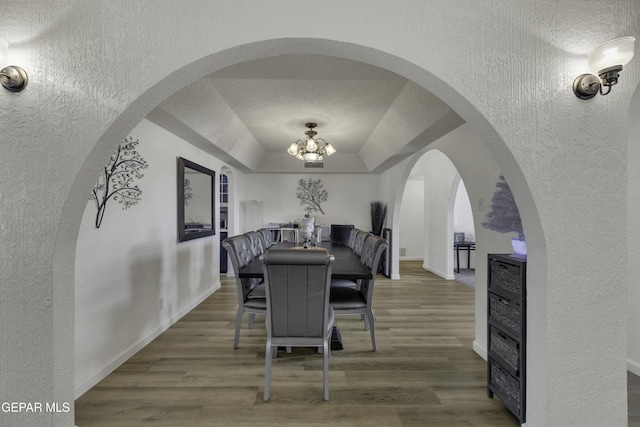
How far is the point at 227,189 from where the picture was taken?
6.09 metres

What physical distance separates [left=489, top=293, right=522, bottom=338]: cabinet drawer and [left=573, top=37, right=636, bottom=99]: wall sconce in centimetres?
115

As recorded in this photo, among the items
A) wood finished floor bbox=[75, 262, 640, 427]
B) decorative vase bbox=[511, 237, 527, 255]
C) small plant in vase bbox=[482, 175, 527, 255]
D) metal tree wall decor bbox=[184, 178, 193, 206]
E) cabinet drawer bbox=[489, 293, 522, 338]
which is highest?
metal tree wall decor bbox=[184, 178, 193, 206]

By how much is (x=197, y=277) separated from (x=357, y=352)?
8.10 feet

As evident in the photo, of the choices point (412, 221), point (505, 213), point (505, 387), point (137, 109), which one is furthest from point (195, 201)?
point (412, 221)

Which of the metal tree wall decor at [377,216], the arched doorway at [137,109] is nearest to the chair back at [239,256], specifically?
the arched doorway at [137,109]

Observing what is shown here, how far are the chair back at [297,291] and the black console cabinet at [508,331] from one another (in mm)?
1062

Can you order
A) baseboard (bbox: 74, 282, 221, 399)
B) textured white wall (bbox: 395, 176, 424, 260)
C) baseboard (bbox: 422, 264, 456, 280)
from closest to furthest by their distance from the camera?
baseboard (bbox: 74, 282, 221, 399) < baseboard (bbox: 422, 264, 456, 280) < textured white wall (bbox: 395, 176, 424, 260)

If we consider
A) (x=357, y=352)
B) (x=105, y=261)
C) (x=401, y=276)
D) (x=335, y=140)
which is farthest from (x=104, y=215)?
(x=401, y=276)

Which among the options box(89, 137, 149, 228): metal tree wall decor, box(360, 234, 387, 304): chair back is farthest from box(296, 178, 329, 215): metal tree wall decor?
box(89, 137, 149, 228): metal tree wall decor

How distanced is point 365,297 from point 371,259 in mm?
336

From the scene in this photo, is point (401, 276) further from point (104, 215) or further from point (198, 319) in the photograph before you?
point (104, 215)

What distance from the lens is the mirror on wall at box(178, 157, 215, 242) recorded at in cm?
363

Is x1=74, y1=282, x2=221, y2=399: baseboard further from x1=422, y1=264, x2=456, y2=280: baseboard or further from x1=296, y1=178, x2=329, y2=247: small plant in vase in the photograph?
x1=422, y1=264, x2=456, y2=280: baseboard

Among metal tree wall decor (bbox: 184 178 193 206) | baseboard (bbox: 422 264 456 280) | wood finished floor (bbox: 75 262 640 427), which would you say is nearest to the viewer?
wood finished floor (bbox: 75 262 640 427)
